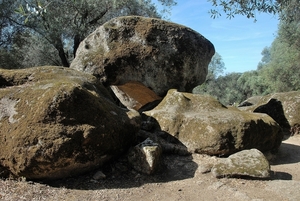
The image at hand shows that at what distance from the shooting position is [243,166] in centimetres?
558

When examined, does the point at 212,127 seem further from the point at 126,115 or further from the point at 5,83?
the point at 5,83

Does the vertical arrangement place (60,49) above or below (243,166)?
above

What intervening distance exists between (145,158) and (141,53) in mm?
4728

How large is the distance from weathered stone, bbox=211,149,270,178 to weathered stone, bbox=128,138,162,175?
3.82 ft

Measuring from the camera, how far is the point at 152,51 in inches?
374

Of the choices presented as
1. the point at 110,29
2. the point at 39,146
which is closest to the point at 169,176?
the point at 39,146

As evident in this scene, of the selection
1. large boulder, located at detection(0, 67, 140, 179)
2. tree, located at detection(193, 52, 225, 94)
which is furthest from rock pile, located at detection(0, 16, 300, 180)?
tree, located at detection(193, 52, 225, 94)

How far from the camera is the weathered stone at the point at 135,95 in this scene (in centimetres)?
1035

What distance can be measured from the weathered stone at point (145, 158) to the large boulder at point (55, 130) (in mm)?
303

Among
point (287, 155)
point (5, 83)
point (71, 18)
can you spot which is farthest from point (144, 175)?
point (71, 18)

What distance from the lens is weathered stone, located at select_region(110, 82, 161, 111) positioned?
10352 mm

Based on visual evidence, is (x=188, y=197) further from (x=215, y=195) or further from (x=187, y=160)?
(x=187, y=160)


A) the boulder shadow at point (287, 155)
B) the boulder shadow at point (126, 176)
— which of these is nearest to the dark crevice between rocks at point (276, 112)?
the boulder shadow at point (287, 155)

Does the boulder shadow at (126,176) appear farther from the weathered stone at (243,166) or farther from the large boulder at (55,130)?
the weathered stone at (243,166)
